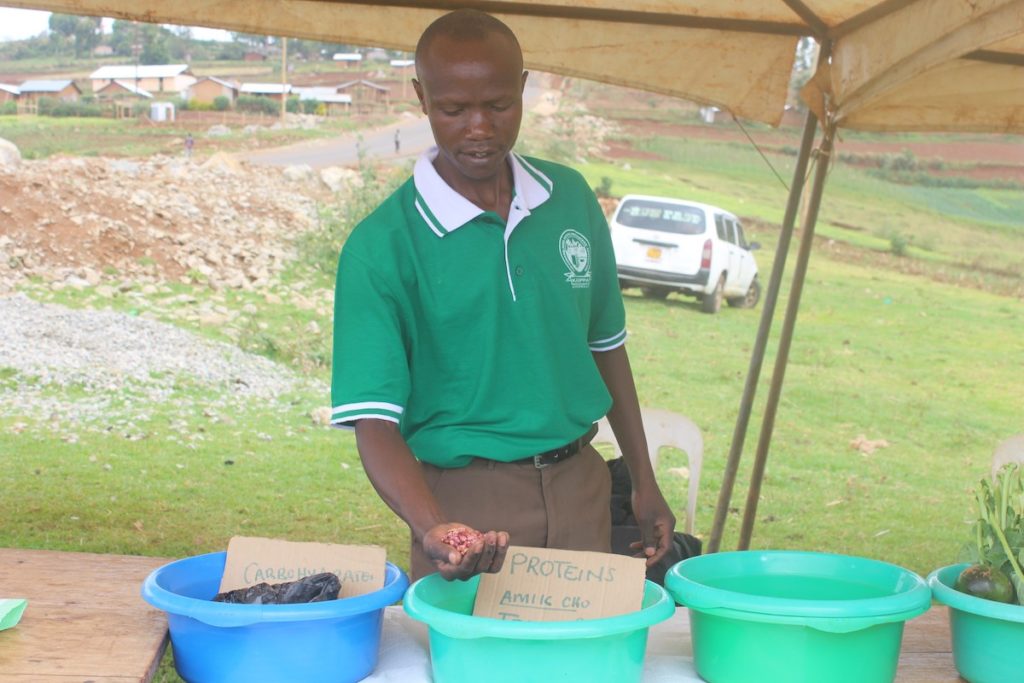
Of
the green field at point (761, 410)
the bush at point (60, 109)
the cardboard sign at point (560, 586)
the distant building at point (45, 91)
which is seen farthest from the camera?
the bush at point (60, 109)

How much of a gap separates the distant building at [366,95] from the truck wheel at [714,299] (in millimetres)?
3647

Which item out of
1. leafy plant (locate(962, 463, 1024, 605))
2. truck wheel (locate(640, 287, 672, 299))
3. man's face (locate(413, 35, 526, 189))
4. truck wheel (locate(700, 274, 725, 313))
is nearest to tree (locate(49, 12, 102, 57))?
truck wheel (locate(640, 287, 672, 299))

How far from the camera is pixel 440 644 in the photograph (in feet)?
4.48

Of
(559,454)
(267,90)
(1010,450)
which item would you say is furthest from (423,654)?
(267,90)

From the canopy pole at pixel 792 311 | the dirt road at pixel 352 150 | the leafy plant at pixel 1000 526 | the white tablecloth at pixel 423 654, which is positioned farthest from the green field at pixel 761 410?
the leafy plant at pixel 1000 526

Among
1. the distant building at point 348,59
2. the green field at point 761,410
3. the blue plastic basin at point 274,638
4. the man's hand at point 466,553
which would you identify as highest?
the distant building at point 348,59

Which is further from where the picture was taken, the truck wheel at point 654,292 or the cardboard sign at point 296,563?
the truck wheel at point 654,292

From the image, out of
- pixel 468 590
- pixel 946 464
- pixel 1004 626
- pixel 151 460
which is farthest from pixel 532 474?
pixel 946 464

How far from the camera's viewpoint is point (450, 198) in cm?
164

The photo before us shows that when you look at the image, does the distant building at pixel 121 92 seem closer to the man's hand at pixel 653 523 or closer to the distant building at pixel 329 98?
the distant building at pixel 329 98

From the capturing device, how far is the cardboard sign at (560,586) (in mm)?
1413

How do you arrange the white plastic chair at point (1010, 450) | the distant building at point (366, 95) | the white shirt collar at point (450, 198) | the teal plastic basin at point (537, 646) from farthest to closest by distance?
the distant building at point (366, 95), the white plastic chair at point (1010, 450), the white shirt collar at point (450, 198), the teal plastic basin at point (537, 646)

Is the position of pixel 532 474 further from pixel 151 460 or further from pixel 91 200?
pixel 91 200

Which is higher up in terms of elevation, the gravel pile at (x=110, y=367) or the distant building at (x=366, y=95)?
the distant building at (x=366, y=95)
